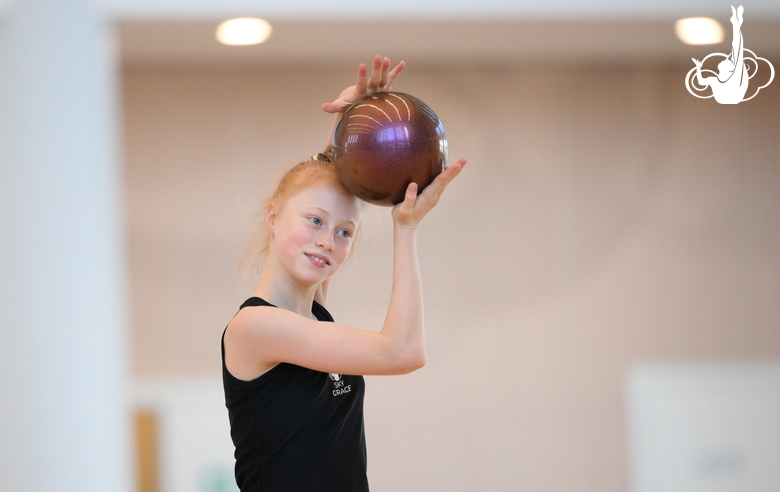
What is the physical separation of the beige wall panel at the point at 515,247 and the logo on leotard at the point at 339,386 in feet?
8.16

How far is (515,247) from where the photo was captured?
4.35 metres

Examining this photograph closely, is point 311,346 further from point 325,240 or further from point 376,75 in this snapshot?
point 376,75

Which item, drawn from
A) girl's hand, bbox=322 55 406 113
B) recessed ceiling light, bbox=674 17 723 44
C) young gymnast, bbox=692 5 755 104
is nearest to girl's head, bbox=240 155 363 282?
girl's hand, bbox=322 55 406 113

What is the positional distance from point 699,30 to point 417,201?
2.83 metres

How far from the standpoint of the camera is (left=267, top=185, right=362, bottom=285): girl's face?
1.54 metres

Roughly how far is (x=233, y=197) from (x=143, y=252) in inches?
20.9

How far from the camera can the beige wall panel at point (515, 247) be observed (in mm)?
4160

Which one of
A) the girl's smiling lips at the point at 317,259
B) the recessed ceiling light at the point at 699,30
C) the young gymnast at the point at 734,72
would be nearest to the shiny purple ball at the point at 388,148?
the girl's smiling lips at the point at 317,259

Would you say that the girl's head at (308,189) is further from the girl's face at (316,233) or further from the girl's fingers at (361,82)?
the girl's fingers at (361,82)

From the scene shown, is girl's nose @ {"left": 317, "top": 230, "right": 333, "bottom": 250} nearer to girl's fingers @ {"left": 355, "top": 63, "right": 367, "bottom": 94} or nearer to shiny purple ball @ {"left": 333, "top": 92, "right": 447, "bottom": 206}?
shiny purple ball @ {"left": 333, "top": 92, "right": 447, "bottom": 206}

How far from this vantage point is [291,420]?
1513mm

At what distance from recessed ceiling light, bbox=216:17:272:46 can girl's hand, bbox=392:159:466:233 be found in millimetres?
2160

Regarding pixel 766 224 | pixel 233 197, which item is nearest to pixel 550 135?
pixel 766 224

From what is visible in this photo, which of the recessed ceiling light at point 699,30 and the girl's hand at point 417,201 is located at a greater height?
the recessed ceiling light at point 699,30
